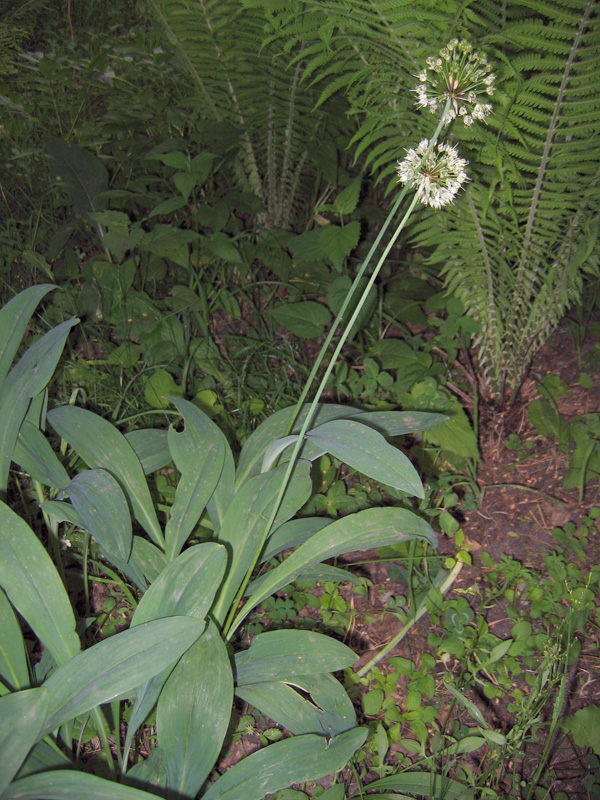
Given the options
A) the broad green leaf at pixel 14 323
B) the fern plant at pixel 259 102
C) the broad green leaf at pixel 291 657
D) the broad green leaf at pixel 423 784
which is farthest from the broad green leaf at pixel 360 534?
the fern plant at pixel 259 102

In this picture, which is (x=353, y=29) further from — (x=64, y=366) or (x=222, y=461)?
(x=64, y=366)

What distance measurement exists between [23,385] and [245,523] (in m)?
0.50

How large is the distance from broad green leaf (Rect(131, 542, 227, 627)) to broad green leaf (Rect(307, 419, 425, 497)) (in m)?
0.25

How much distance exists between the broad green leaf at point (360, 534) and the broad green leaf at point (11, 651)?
47 centimetres

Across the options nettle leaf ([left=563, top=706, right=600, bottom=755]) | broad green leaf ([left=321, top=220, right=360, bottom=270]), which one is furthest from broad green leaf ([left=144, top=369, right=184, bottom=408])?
nettle leaf ([left=563, top=706, right=600, bottom=755])

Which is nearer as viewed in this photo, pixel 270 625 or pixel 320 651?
pixel 320 651

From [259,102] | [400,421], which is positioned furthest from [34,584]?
[259,102]

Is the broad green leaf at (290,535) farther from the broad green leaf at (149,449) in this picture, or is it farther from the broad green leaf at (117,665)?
the broad green leaf at (117,665)

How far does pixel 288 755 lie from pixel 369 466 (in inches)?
18.7

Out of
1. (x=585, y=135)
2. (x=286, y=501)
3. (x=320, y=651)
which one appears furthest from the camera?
(x=585, y=135)

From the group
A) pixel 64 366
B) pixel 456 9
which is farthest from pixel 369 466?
pixel 64 366

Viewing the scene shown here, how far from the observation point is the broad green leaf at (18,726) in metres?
0.78

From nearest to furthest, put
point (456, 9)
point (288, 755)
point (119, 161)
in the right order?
1. point (288, 755)
2. point (456, 9)
3. point (119, 161)

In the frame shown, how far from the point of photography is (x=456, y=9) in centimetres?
140
